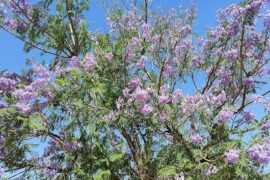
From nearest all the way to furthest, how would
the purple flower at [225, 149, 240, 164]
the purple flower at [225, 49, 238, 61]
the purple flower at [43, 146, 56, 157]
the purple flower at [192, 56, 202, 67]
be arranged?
the purple flower at [225, 149, 240, 164], the purple flower at [225, 49, 238, 61], the purple flower at [43, 146, 56, 157], the purple flower at [192, 56, 202, 67]

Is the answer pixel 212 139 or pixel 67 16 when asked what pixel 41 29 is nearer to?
pixel 67 16

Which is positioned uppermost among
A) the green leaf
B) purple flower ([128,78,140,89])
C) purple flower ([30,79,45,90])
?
purple flower ([30,79,45,90])

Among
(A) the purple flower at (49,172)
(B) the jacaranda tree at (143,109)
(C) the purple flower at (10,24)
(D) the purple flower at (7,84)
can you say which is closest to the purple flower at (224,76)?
(B) the jacaranda tree at (143,109)

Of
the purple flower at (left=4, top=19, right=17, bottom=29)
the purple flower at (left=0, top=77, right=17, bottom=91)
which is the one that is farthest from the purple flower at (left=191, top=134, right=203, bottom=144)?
the purple flower at (left=4, top=19, right=17, bottom=29)

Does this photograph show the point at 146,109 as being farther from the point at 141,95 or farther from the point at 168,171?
the point at 168,171

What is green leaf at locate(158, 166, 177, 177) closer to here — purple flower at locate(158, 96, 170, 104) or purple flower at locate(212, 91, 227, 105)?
purple flower at locate(158, 96, 170, 104)

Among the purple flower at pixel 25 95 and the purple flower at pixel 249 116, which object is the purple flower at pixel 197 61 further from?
the purple flower at pixel 25 95

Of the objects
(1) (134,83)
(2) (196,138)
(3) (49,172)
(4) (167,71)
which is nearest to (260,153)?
(2) (196,138)

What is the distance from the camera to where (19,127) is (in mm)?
10102

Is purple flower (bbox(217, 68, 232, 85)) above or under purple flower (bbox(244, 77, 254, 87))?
above

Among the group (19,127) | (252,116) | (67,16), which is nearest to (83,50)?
(67,16)

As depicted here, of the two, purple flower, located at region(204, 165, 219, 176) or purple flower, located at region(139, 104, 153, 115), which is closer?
purple flower, located at region(139, 104, 153, 115)

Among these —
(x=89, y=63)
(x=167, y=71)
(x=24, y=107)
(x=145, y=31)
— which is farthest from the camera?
(x=145, y=31)

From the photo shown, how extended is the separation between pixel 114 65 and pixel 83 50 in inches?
75.9
